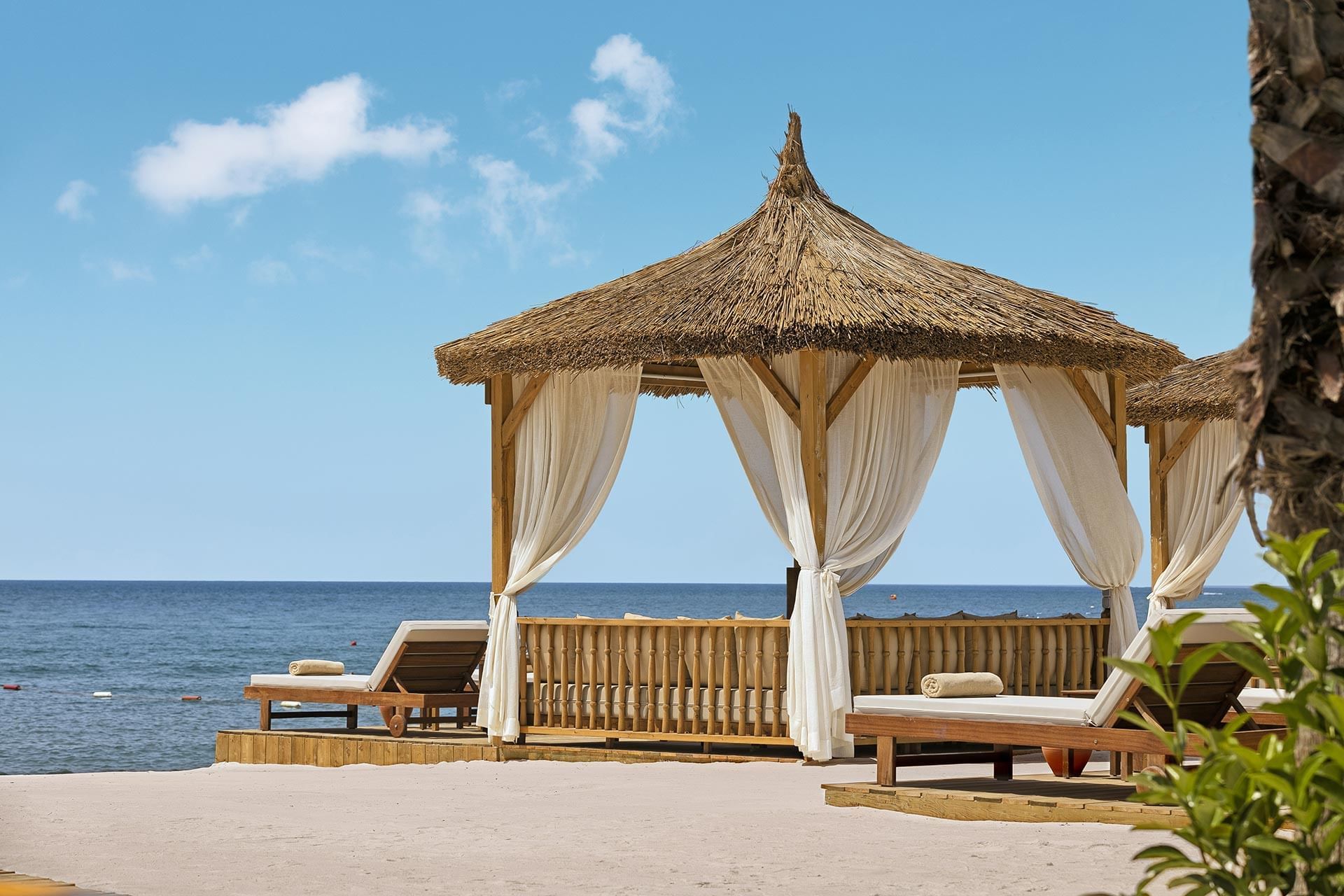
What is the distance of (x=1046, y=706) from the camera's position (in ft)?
19.8

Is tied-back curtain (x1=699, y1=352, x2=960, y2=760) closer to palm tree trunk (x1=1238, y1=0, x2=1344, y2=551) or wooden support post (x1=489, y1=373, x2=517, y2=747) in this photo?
wooden support post (x1=489, y1=373, x2=517, y2=747)

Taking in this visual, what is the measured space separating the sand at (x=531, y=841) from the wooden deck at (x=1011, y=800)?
9 cm

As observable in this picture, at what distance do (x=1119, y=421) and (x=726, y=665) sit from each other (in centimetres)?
279

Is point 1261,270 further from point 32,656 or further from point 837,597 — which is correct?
point 32,656

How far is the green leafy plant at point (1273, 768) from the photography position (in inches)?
81.5

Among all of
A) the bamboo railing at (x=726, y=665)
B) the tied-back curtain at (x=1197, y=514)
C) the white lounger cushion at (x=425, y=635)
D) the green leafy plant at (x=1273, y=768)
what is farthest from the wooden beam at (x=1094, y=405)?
the green leafy plant at (x=1273, y=768)

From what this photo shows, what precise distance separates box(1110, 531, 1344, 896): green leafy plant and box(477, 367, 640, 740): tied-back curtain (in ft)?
22.1

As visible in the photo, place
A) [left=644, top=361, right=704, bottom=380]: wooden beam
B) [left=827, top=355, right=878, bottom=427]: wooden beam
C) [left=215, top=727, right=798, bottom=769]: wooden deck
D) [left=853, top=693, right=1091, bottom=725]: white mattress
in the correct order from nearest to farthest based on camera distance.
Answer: [left=853, top=693, right=1091, bottom=725]: white mattress, [left=827, top=355, right=878, bottom=427]: wooden beam, [left=215, top=727, right=798, bottom=769]: wooden deck, [left=644, top=361, right=704, bottom=380]: wooden beam

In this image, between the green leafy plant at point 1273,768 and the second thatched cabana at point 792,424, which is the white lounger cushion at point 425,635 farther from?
the green leafy plant at point 1273,768

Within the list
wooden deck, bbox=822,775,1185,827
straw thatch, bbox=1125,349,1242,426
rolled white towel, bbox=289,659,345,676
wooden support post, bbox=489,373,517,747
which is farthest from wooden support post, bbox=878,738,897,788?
straw thatch, bbox=1125,349,1242,426

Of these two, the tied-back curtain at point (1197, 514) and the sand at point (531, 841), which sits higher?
the tied-back curtain at point (1197, 514)

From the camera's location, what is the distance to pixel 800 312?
7.86 metres

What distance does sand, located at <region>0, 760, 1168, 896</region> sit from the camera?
4.41 meters

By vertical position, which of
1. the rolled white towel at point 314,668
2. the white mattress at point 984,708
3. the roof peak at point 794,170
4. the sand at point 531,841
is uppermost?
the roof peak at point 794,170
